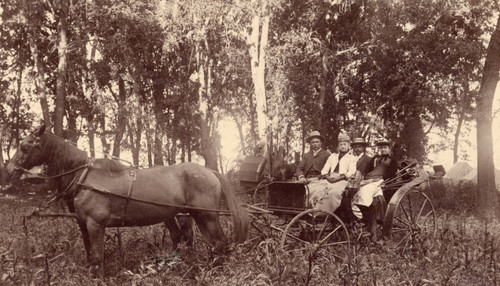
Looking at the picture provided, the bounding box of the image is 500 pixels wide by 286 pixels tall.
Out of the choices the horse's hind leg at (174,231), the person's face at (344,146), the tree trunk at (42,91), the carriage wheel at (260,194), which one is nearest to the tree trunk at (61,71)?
the tree trunk at (42,91)

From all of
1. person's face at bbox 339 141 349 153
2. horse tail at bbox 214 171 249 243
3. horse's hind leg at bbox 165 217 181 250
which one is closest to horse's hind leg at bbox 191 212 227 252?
horse tail at bbox 214 171 249 243

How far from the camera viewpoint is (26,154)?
219 inches

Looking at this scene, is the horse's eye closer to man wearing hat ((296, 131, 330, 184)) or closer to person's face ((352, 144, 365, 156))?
man wearing hat ((296, 131, 330, 184))

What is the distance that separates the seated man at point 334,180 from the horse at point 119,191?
123cm

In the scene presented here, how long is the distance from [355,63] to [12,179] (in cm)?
1842

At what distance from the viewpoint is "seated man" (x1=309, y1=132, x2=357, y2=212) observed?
6598 millimetres

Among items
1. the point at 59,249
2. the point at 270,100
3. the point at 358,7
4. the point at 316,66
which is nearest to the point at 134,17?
the point at 270,100

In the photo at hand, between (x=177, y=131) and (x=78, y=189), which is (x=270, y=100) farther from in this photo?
(x=78, y=189)

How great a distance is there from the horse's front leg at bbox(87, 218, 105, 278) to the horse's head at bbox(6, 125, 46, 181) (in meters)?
1.02

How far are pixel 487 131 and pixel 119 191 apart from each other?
10.3 m

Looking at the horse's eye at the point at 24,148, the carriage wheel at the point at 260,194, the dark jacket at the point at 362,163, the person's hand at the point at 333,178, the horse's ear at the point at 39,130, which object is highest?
the horse's ear at the point at 39,130

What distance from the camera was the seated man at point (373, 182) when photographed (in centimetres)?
696

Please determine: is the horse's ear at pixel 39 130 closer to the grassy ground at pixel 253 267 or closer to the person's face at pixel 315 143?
the grassy ground at pixel 253 267

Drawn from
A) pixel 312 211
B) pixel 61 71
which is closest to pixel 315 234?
pixel 312 211
